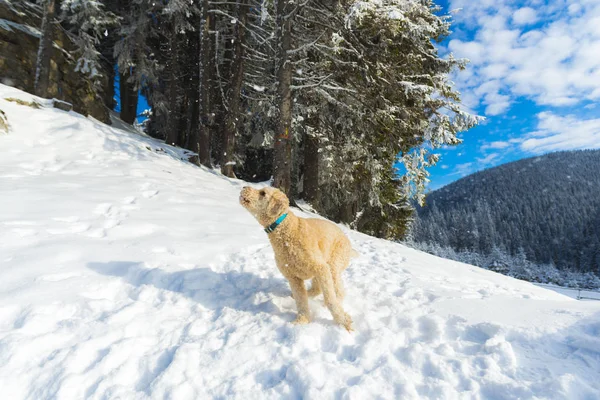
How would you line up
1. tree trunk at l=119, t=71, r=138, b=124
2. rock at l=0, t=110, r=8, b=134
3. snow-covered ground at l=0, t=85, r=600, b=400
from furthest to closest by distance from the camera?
tree trunk at l=119, t=71, r=138, b=124 < rock at l=0, t=110, r=8, b=134 < snow-covered ground at l=0, t=85, r=600, b=400

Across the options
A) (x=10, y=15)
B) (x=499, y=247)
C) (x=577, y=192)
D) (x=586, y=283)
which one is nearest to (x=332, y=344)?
(x=10, y=15)

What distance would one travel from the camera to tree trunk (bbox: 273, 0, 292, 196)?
30.0 feet

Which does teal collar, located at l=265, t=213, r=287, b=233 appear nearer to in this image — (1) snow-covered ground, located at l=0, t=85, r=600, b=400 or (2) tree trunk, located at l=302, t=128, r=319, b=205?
(1) snow-covered ground, located at l=0, t=85, r=600, b=400

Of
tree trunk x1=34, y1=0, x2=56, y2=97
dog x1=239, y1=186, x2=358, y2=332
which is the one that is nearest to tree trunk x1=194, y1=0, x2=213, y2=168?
tree trunk x1=34, y1=0, x2=56, y2=97

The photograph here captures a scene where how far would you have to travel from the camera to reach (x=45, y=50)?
11.1 m

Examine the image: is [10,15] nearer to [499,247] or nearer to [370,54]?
[370,54]

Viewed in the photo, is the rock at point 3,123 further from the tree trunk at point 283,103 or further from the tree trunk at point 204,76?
the tree trunk at point 283,103

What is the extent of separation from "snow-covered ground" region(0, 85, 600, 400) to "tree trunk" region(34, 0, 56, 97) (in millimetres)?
7920

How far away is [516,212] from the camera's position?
145m

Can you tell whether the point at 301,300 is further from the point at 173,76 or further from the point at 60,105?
the point at 173,76

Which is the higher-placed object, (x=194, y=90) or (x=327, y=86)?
(x=194, y=90)

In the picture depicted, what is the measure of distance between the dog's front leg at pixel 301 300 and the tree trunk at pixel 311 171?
8.34 metres

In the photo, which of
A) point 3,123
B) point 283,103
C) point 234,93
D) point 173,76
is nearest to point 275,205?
point 283,103

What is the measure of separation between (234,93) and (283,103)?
363 centimetres
